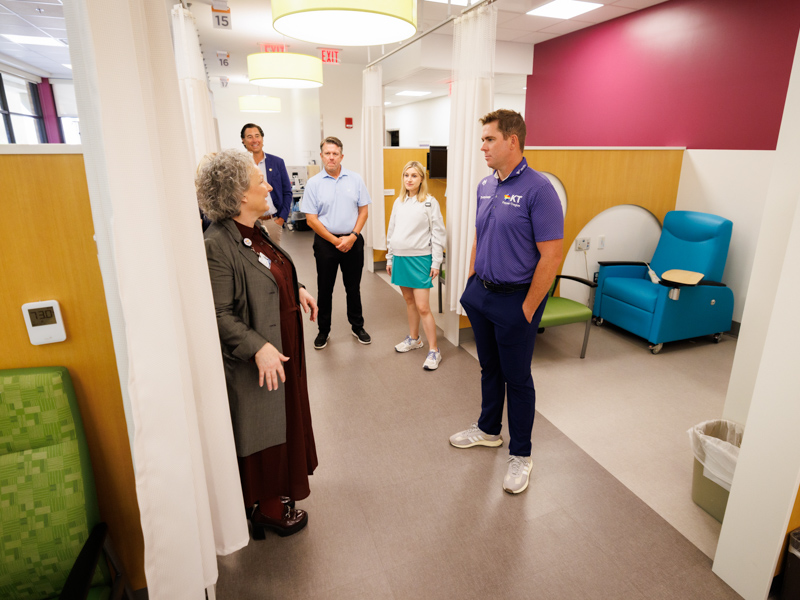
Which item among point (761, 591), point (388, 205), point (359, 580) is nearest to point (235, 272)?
point (359, 580)

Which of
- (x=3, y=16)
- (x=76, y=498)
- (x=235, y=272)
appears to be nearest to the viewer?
(x=76, y=498)

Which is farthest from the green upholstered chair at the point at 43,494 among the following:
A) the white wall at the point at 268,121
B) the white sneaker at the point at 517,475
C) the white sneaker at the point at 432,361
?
the white wall at the point at 268,121

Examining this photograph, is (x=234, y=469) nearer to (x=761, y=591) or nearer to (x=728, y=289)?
(x=761, y=591)

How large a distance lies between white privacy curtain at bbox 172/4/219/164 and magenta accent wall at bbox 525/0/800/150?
15.3 ft

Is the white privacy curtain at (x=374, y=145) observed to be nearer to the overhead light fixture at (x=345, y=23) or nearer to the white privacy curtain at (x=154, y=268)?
the overhead light fixture at (x=345, y=23)

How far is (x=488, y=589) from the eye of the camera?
1.77 meters

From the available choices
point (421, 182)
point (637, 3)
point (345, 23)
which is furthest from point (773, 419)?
point (637, 3)

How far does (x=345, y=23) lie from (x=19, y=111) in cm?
1257

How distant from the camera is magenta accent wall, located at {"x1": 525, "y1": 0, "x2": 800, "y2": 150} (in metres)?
4.01

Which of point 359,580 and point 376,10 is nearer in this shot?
point 376,10

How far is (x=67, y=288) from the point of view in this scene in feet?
4.41

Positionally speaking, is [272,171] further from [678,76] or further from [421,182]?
[678,76]

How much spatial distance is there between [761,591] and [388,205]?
517 centimetres

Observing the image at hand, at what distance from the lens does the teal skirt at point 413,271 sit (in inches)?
140
